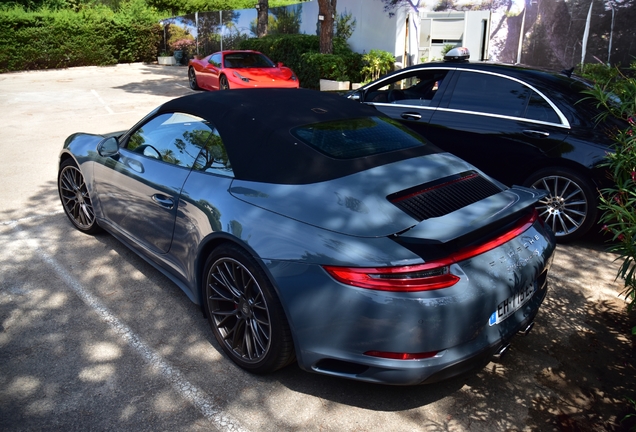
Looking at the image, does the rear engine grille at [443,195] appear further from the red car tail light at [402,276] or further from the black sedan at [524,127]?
the black sedan at [524,127]

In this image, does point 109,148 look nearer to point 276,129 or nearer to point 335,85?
point 276,129

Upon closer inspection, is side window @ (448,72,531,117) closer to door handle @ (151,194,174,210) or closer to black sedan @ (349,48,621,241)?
black sedan @ (349,48,621,241)

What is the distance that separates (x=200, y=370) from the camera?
3.36 metres

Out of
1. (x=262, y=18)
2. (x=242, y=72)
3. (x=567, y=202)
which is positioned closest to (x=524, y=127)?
(x=567, y=202)

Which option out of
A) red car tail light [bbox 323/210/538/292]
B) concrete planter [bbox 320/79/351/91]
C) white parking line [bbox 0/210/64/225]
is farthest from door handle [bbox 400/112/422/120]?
concrete planter [bbox 320/79/351/91]

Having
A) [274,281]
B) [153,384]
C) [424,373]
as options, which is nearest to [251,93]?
[274,281]

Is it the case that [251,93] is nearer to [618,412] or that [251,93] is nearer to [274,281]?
[274,281]

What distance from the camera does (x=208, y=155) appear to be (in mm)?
3668

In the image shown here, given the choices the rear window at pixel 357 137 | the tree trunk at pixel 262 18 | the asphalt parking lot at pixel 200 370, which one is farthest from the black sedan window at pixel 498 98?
the tree trunk at pixel 262 18

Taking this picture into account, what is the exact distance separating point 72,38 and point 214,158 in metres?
27.8

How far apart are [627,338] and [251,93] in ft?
10.6

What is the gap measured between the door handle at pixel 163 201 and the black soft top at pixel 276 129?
22.7 inches

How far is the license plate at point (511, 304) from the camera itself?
9.37 ft

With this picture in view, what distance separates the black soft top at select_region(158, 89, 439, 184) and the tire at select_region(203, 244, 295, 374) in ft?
1.77
